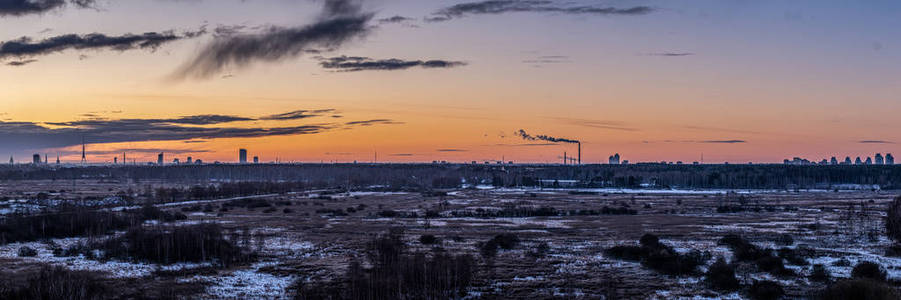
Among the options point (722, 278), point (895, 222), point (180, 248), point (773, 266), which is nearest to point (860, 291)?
point (722, 278)

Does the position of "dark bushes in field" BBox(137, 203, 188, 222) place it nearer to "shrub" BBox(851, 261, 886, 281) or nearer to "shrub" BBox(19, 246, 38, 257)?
"shrub" BBox(19, 246, 38, 257)

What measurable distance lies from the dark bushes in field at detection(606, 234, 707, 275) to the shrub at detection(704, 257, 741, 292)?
5.00ft

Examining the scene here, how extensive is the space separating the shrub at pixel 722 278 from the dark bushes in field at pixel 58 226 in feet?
124

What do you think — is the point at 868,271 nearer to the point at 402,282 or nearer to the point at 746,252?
the point at 746,252

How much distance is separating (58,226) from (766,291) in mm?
45718

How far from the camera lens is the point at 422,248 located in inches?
1566

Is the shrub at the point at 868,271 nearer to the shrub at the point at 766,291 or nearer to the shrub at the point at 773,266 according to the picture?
the shrub at the point at 773,266

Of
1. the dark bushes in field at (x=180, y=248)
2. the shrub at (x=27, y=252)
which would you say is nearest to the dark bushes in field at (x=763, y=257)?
the dark bushes in field at (x=180, y=248)

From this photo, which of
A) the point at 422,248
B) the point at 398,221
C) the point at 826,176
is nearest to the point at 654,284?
the point at 422,248

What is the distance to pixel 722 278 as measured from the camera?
27.4m

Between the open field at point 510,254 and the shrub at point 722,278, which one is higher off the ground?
the shrub at point 722,278

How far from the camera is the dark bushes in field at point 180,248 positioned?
116 feet

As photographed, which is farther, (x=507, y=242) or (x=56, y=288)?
(x=507, y=242)

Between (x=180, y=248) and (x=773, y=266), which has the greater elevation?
(x=180, y=248)
